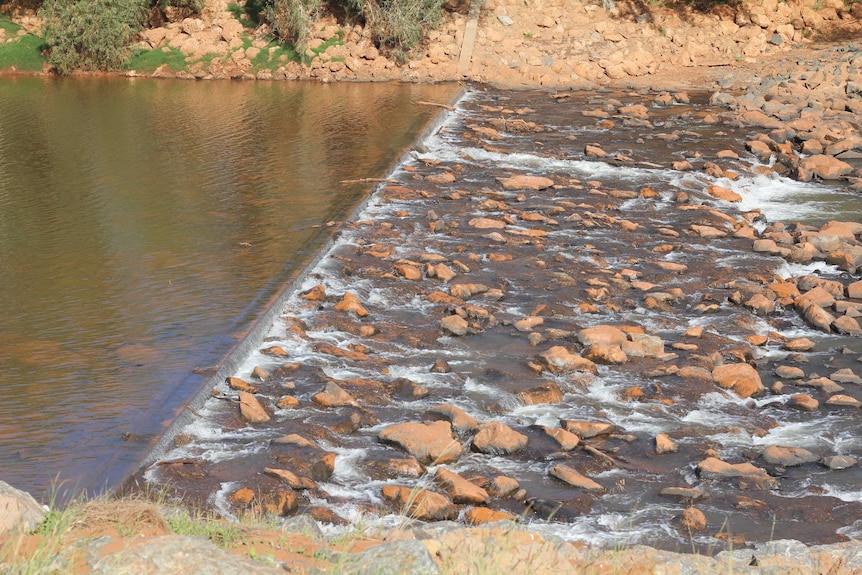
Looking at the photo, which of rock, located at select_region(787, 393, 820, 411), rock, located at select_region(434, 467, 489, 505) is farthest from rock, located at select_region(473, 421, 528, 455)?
rock, located at select_region(787, 393, 820, 411)

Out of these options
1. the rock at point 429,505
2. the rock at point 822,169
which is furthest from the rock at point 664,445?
the rock at point 822,169

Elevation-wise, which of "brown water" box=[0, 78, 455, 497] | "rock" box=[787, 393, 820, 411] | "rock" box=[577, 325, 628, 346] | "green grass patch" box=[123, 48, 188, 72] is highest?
"green grass patch" box=[123, 48, 188, 72]

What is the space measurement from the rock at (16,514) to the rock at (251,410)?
8.98ft

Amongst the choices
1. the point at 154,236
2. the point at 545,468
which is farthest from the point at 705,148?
the point at 545,468

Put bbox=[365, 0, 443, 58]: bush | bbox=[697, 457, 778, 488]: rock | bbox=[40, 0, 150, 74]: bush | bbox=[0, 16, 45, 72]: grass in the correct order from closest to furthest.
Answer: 1. bbox=[697, 457, 778, 488]: rock
2. bbox=[40, 0, 150, 74]: bush
3. bbox=[365, 0, 443, 58]: bush
4. bbox=[0, 16, 45, 72]: grass

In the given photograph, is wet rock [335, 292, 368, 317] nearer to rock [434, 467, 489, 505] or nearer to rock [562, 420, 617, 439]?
rock [562, 420, 617, 439]

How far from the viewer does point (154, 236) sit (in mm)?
10633

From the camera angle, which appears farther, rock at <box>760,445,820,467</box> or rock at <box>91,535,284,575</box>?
rock at <box>760,445,820,467</box>

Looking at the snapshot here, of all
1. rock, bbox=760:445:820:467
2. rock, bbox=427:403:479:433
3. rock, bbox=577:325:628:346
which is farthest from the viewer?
rock, bbox=577:325:628:346

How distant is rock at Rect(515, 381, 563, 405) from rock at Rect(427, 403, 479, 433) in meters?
0.62

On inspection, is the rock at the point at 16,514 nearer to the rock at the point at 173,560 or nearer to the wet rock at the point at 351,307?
the rock at the point at 173,560

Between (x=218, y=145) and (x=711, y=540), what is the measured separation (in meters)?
10.9

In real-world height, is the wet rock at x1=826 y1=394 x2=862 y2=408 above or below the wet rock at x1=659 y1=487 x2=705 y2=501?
above

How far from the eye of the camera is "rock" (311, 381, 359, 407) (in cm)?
753
